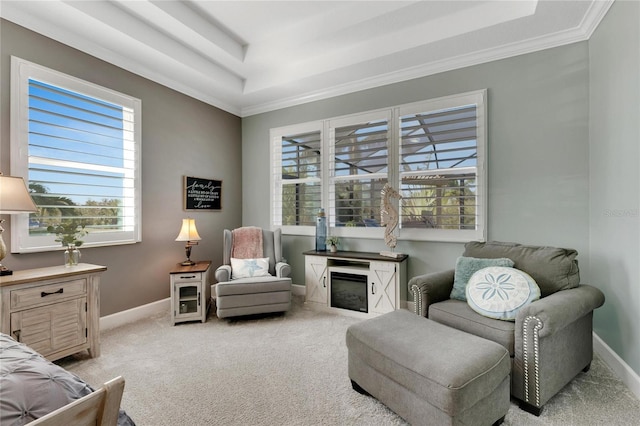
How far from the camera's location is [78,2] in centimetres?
248

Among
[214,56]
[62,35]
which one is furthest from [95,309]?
[214,56]

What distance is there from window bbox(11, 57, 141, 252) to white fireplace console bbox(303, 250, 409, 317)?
2.08 m

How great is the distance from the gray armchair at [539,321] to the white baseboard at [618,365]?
0.19 metres

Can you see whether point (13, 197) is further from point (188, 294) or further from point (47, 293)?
point (188, 294)

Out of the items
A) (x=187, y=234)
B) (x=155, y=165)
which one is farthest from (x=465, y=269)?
(x=155, y=165)

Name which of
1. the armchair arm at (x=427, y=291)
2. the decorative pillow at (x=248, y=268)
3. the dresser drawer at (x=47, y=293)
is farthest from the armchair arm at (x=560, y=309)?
the dresser drawer at (x=47, y=293)

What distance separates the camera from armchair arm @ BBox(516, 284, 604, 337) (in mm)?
1696

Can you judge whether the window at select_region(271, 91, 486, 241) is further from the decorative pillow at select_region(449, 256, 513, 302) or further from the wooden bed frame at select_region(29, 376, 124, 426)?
the wooden bed frame at select_region(29, 376, 124, 426)

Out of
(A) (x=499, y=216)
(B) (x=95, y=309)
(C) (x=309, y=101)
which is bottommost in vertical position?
(B) (x=95, y=309)

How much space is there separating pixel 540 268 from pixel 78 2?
414 centimetres

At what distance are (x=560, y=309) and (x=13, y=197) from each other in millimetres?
3541

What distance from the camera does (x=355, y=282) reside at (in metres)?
3.53

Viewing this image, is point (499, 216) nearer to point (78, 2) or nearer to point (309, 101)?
point (309, 101)

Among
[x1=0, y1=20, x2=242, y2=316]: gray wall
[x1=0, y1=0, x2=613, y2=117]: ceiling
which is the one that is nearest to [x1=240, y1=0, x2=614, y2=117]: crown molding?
[x1=0, y1=0, x2=613, y2=117]: ceiling
